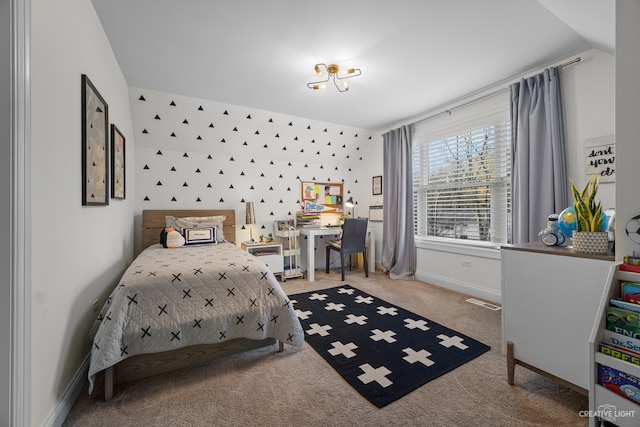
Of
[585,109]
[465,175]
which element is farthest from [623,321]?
[465,175]

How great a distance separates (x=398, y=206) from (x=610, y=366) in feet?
9.80

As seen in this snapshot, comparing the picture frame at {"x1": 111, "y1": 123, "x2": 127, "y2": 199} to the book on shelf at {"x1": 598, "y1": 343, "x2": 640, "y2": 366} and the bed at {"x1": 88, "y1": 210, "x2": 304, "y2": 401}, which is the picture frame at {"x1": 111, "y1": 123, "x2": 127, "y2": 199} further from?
the book on shelf at {"x1": 598, "y1": 343, "x2": 640, "y2": 366}

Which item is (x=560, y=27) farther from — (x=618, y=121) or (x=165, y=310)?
(x=165, y=310)

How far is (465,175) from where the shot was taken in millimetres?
3184

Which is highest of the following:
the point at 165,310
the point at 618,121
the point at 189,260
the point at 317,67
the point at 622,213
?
the point at 317,67

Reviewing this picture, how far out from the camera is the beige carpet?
1.26 m

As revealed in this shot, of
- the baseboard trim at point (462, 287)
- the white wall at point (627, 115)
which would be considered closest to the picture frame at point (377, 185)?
the baseboard trim at point (462, 287)

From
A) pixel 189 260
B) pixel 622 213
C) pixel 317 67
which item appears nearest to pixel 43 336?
pixel 189 260

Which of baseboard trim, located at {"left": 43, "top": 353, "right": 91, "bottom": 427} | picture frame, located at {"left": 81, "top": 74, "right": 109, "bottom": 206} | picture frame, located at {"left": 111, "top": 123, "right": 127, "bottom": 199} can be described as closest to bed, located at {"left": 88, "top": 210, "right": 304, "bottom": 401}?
baseboard trim, located at {"left": 43, "top": 353, "right": 91, "bottom": 427}

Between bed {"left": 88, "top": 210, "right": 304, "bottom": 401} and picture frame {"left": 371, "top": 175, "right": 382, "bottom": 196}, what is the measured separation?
9.45 ft

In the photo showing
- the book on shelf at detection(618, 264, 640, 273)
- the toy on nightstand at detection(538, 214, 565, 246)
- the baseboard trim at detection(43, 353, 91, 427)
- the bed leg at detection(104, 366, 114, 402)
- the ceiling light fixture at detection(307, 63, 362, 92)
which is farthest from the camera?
the ceiling light fixture at detection(307, 63, 362, 92)

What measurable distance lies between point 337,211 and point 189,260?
9.52ft

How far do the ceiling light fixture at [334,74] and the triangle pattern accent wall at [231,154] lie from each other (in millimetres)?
1062

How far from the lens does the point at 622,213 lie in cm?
112
